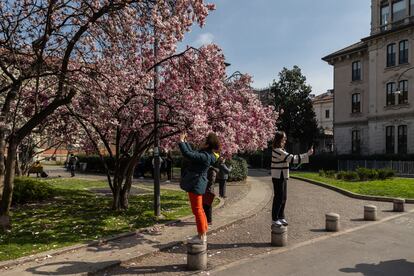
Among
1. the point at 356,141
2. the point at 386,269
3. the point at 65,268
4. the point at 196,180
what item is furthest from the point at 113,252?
the point at 356,141

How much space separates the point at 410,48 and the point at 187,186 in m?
35.2

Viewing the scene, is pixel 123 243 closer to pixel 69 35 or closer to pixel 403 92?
pixel 69 35

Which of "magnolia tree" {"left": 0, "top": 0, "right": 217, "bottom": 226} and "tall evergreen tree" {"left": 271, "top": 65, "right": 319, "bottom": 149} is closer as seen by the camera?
"magnolia tree" {"left": 0, "top": 0, "right": 217, "bottom": 226}

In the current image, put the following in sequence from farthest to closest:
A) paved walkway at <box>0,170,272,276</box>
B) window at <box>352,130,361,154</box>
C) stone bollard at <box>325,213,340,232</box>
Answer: window at <box>352,130,361,154</box> → stone bollard at <box>325,213,340,232</box> → paved walkway at <box>0,170,272,276</box>

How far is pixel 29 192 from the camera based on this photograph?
13.6m

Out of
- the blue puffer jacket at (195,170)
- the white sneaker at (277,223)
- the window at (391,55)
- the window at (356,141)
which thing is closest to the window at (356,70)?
the window at (391,55)

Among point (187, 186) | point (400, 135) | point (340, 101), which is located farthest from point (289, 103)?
point (187, 186)

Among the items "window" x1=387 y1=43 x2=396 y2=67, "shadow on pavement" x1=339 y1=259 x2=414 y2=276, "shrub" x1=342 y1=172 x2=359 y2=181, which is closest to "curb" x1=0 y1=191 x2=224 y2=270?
"shadow on pavement" x1=339 y1=259 x2=414 y2=276

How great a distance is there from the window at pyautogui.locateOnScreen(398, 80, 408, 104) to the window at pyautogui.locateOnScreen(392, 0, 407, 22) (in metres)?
5.76

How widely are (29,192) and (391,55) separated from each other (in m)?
34.3

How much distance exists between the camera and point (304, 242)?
8.31m

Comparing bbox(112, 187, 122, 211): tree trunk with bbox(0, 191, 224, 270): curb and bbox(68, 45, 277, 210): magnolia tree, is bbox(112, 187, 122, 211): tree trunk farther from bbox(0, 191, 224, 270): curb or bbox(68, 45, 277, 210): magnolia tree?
bbox(0, 191, 224, 270): curb

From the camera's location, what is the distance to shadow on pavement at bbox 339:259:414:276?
6.28 metres

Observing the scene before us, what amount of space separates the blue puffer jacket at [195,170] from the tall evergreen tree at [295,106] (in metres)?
41.5
